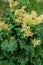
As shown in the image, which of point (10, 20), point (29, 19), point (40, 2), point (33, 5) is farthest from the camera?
A: point (40, 2)

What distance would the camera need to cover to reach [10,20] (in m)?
4.44

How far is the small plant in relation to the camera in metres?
4.12

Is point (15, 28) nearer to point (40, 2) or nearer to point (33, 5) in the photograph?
point (33, 5)

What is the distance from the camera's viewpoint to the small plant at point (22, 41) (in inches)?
162

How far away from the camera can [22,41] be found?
4.17 metres

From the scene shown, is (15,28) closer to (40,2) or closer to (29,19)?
(29,19)

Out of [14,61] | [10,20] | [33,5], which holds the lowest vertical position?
[14,61]

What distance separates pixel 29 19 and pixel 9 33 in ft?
1.28

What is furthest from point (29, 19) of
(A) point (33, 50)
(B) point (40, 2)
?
(B) point (40, 2)

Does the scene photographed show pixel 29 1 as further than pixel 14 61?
Yes

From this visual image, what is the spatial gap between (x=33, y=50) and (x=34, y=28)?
0.35 meters

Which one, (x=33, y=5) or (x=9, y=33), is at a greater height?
(x=33, y=5)

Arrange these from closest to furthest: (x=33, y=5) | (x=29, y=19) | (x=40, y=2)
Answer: (x=29, y=19) < (x=33, y=5) < (x=40, y=2)

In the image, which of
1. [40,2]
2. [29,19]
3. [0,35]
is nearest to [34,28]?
A: [29,19]
